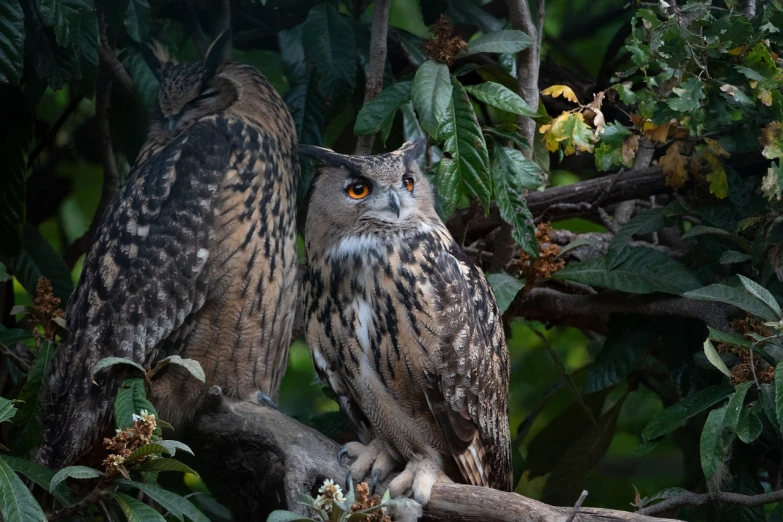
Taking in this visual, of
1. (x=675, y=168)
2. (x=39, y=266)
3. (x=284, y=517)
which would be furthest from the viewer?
(x=39, y=266)

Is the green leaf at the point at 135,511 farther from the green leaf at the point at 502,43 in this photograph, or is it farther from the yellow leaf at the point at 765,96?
the yellow leaf at the point at 765,96

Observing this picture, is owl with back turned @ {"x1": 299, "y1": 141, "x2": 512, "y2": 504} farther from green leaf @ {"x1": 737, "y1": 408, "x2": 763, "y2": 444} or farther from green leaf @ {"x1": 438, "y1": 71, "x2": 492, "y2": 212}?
green leaf @ {"x1": 737, "y1": 408, "x2": 763, "y2": 444}

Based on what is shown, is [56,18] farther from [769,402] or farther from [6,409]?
[769,402]

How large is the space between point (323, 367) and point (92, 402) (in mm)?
588

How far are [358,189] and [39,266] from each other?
1220mm

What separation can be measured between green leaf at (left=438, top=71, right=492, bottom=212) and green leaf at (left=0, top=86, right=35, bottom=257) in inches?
47.3

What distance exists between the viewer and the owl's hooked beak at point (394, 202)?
220 centimetres

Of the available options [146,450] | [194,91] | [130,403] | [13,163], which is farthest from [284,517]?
[13,163]

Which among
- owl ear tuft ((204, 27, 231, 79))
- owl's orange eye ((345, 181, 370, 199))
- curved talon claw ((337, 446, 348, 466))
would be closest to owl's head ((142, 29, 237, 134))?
owl ear tuft ((204, 27, 231, 79))

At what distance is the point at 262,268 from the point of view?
2.47 meters

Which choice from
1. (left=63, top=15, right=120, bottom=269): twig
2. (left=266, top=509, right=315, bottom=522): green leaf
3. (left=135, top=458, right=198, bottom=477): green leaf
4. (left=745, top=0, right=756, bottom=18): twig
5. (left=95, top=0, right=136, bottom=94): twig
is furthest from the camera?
(left=63, top=15, right=120, bottom=269): twig

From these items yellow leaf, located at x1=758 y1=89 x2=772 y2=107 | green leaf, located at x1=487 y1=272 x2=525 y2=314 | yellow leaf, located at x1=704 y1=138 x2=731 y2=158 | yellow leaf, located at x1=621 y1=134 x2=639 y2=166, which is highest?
yellow leaf, located at x1=758 y1=89 x2=772 y2=107

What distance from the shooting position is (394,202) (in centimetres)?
221

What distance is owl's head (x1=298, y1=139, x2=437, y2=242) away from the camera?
7.34 feet
